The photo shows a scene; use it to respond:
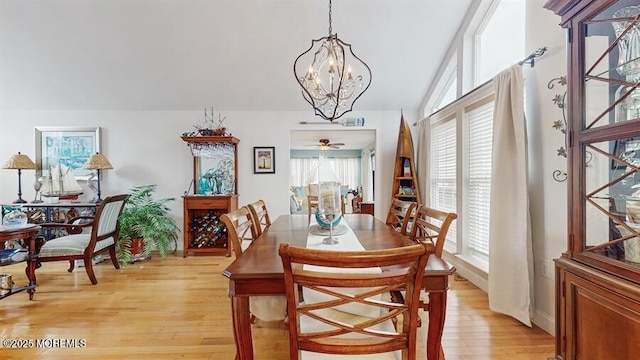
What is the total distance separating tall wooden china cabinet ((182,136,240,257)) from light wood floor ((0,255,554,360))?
0.95m

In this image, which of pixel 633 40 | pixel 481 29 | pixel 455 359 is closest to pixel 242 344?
pixel 455 359

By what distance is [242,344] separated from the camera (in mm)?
1305

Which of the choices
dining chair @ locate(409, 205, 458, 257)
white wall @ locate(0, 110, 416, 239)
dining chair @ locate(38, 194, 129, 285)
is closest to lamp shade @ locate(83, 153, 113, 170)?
white wall @ locate(0, 110, 416, 239)

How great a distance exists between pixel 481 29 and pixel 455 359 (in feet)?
10.2

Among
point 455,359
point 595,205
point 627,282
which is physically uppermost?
point 595,205

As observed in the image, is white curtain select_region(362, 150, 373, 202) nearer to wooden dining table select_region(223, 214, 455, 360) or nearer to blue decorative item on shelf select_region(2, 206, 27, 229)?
blue decorative item on shelf select_region(2, 206, 27, 229)

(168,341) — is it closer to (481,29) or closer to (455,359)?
(455,359)

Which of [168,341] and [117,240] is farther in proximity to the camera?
[117,240]

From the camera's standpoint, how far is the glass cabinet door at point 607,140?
1199mm

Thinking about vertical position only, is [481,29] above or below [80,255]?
above

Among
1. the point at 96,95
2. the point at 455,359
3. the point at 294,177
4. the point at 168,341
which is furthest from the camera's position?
the point at 294,177

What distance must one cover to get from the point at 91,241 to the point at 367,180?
283 inches

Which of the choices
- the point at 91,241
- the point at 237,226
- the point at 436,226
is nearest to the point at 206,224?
the point at 91,241

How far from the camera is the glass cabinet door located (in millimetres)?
1199
